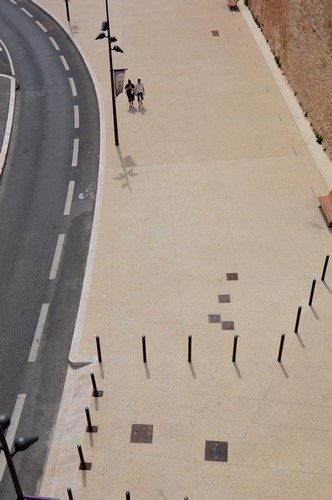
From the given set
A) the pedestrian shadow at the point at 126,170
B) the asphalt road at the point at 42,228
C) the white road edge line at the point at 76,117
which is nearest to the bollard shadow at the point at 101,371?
the asphalt road at the point at 42,228

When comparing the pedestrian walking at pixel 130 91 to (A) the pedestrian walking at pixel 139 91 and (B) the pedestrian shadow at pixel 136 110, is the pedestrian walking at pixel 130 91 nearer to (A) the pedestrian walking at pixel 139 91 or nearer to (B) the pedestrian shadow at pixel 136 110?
(A) the pedestrian walking at pixel 139 91

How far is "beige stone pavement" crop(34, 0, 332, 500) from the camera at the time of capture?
11.8m

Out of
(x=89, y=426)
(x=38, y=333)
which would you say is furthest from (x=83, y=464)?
(x=38, y=333)

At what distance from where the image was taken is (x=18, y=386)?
45.5 ft

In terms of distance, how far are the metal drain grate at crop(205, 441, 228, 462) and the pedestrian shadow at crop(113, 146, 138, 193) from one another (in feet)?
35.7

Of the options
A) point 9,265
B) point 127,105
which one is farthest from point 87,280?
point 127,105

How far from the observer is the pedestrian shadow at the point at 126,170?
20719 millimetres

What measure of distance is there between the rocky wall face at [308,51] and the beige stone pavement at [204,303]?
760 mm

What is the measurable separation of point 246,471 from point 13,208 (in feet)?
42.8

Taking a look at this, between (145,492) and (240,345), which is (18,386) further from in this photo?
(240,345)

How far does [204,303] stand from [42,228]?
6987 mm

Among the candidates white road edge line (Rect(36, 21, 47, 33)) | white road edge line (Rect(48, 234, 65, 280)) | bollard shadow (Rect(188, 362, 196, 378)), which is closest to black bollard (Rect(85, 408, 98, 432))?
bollard shadow (Rect(188, 362, 196, 378))

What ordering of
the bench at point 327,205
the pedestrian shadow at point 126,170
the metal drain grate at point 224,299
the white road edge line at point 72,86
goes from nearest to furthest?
the metal drain grate at point 224,299
the bench at point 327,205
the pedestrian shadow at point 126,170
the white road edge line at point 72,86

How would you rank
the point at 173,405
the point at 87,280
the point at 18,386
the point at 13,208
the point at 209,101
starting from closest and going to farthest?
the point at 173,405 < the point at 18,386 < the point at 87,280 < the point at 13,208 < the point at 209,101
